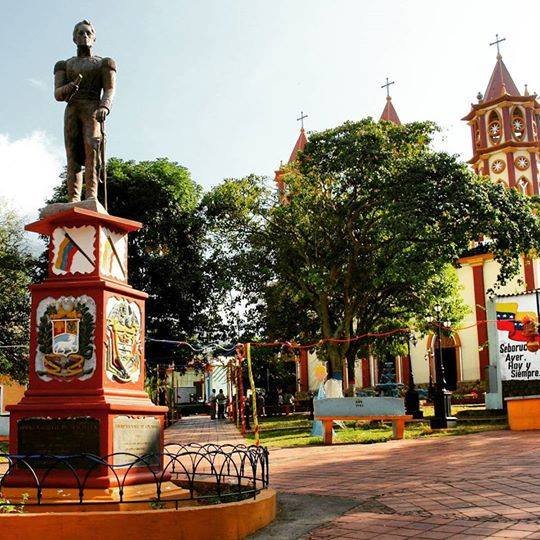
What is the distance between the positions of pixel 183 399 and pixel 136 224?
2129 inches

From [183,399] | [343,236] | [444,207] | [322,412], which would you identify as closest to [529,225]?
[444,207]

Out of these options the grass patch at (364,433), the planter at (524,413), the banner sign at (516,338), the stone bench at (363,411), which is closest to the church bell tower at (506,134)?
the banner sign at (516,338)

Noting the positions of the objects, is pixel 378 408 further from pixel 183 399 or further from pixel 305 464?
pixel 183 399

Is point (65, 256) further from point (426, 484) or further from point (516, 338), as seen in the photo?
point (516, 338)

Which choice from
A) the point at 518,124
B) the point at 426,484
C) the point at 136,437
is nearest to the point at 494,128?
the point at 518,124

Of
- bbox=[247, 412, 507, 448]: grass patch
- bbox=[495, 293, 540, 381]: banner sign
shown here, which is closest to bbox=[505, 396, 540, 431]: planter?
bbox=[247, 412, 507, 448]: grass patch

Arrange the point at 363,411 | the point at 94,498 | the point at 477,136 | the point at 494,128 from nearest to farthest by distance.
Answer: the point at 94,498, the point at 363,411, the point at 494,128, the point at 477,136

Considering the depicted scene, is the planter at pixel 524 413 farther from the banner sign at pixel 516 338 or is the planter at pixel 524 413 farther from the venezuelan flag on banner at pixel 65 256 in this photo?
the venezuelan flag on banner at pixel 65 256

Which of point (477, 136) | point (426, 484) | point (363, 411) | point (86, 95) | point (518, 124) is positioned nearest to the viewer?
point (86, 95)

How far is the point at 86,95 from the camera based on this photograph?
780 cm

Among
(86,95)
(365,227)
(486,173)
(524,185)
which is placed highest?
(486,173)

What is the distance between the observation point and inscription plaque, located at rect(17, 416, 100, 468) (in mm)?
6387

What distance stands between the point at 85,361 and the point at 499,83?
3626cm

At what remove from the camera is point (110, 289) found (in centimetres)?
696
